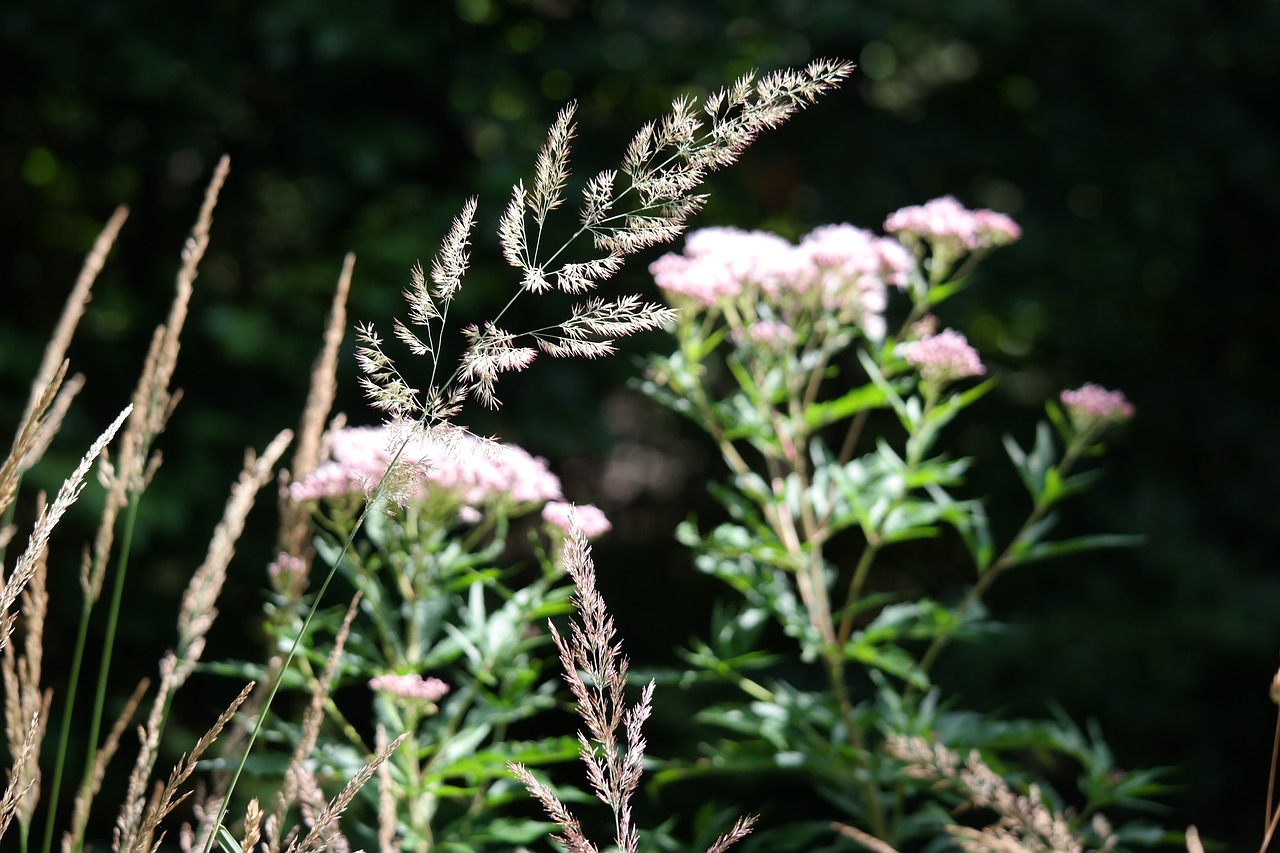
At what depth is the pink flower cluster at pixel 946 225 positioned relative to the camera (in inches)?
69.6

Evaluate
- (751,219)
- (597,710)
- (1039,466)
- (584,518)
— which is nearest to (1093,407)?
(1039,466)

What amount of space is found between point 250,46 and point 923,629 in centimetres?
343

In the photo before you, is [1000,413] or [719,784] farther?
[1000,413]

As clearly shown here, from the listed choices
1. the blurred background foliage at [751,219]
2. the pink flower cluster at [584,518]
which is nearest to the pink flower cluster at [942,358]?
the pink flower cluster at [584,518]

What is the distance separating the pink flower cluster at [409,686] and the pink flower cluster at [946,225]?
0.88 meters

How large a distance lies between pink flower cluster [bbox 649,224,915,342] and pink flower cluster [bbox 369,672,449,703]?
594 mm

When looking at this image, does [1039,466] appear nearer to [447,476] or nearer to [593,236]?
[447,476]

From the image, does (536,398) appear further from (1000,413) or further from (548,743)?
(548,743)

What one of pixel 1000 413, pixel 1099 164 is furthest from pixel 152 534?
pixel 1099 164

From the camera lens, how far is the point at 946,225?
69.7 inches

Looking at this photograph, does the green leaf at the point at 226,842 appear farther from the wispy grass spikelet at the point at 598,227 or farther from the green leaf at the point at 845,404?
the green leaf at the point at 845,404

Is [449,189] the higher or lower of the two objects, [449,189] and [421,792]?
the higher

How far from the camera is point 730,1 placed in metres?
4.14

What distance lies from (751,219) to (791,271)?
110 inches
